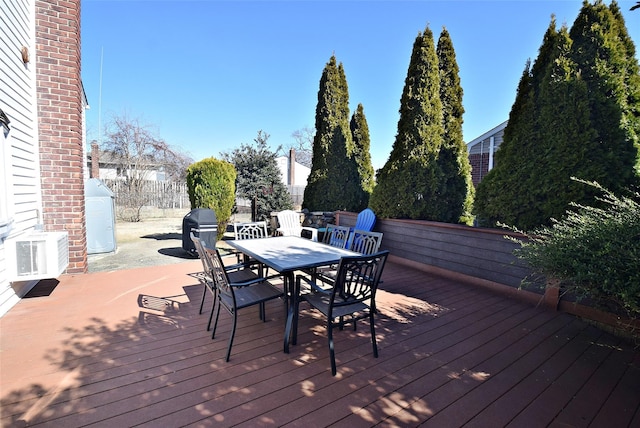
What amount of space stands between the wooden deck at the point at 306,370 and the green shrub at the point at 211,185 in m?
3.52

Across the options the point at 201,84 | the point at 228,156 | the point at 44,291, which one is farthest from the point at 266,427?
the point at 201,84

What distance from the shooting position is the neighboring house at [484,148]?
32.0ft

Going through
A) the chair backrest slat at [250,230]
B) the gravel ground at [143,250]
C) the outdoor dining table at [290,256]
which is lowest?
the gravel ground at [143,250]

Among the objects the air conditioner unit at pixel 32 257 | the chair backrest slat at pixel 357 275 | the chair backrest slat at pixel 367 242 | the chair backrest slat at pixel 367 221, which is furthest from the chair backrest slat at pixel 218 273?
the chair backrest slat at pixel 367 221

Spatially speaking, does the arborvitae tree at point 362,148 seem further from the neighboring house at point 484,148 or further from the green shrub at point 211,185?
the neighboring house at point 484,148

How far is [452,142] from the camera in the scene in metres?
5.36

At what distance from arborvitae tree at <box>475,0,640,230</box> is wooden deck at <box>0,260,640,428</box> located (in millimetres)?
1387

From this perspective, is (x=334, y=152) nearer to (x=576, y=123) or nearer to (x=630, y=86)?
(x=576, y=123)

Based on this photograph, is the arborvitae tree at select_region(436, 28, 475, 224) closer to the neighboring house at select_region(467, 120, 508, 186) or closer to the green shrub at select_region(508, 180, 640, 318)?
the green shrub at select_region(508, 180, 640, 318)

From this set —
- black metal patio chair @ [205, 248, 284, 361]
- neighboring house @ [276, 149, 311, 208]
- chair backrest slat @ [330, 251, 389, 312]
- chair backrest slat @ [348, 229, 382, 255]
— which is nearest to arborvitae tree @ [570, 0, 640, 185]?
chair backrest slat @ [348, 229, 382, 255]

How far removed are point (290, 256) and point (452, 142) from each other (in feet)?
13.4

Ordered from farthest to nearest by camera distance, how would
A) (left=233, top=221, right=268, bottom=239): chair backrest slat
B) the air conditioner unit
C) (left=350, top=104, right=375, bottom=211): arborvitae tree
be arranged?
(left=350, top=104, right=375, bottom=211): arborvitae tree, (left=233, top=221, right=268, bottom=239): chair backrest slat, the air conditioner unit

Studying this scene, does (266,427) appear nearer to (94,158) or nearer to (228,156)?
(228,156)

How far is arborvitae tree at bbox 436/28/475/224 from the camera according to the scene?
5320 millimetres
